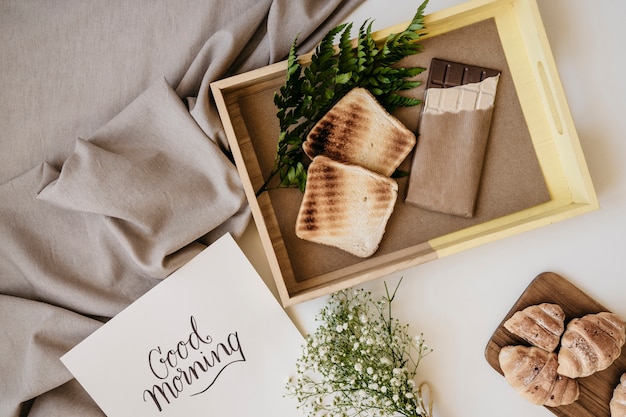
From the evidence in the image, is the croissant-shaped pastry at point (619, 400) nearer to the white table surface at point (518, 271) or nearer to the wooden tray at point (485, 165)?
the white table surface at point (518, 271)

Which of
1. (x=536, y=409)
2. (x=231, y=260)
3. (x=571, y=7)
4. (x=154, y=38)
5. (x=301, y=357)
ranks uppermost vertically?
(x=154, y=38)

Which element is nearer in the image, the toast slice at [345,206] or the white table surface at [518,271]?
the toast slice at [345,206]

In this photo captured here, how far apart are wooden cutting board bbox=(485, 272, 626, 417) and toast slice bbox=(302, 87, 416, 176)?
365 millimetres

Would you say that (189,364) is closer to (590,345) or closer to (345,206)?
(345,206)

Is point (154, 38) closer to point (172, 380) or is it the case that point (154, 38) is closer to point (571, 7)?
point (172, 380)

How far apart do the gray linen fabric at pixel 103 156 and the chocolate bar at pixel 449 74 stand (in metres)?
0.20

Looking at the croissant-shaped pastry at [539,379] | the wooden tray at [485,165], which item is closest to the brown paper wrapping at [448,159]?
the wooden tray at [485,165]

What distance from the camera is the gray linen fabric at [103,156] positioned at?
838mm

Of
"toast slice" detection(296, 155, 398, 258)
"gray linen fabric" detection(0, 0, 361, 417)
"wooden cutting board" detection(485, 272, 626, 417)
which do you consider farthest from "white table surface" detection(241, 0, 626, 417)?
"gray linen fabric" detection(0, 0, 361, 417)

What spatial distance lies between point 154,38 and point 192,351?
1.90 feet

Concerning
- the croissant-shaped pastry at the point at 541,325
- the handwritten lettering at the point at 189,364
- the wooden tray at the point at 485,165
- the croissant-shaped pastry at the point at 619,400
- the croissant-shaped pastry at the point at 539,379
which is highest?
the wooden tray at the point at 485,165

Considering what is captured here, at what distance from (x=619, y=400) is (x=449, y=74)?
0.66 m

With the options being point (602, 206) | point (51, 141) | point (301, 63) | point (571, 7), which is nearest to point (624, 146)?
point (602, 206)

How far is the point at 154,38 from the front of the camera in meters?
0.88
